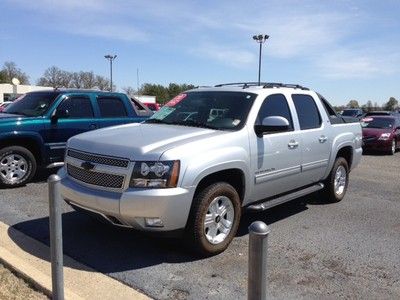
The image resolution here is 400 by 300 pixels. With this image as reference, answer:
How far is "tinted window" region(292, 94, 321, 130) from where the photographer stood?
649cm

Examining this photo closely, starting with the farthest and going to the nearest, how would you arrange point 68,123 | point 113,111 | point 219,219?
point 113,111, point 68,123, point 219,219

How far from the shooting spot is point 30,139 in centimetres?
827

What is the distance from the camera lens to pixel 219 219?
4973 millimetres

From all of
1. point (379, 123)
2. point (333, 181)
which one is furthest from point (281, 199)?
point (379, 123)

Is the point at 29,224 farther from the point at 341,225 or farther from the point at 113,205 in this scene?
the point at 341,225

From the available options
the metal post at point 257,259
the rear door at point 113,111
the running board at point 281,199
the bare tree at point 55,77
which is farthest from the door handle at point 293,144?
the bare tree at point 55,77

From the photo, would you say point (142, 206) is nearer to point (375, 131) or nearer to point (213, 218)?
point (213, 218)

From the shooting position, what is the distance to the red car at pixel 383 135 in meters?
16.3

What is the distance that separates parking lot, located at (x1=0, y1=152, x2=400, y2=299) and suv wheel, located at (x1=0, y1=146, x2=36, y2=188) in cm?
64

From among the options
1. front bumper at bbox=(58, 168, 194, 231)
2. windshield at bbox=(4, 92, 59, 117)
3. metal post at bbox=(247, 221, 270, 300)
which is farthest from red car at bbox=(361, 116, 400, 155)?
A: metal post at bbox=(247, 221, 270, 300)

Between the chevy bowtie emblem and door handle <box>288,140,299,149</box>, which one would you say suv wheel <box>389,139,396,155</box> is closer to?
door handle <box>288,140,299,149</box>

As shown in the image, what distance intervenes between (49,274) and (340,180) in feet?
17.0

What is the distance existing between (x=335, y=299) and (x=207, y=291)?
44.1 inches

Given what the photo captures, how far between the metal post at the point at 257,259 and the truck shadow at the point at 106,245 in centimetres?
223
